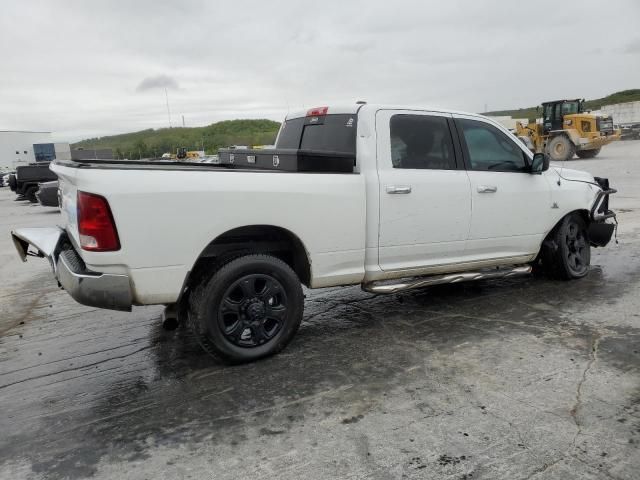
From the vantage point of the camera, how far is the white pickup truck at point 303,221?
3.50 m

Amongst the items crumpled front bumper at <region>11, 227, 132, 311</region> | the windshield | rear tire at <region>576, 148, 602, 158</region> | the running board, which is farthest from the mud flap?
rear tire at <region>576, 148, 602, 158</region>

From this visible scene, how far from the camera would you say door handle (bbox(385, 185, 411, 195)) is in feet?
14.3

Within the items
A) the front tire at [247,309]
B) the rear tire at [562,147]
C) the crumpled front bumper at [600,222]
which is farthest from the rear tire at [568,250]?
the rear tire at [562,147]

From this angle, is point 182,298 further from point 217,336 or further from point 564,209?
point 564,209

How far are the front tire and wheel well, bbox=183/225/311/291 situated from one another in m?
0.12

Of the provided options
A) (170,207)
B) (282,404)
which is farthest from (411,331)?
(170,207)

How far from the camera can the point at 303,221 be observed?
404cm

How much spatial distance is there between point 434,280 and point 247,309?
1755mm

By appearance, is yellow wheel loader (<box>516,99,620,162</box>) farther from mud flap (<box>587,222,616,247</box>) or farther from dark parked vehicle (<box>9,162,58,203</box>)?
dark parked vehicle (<box>9,162,58,203</box>)

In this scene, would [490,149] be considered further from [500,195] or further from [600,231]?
[600,231]

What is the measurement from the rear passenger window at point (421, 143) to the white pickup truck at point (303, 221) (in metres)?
0.01

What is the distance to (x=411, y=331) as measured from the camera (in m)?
4.61

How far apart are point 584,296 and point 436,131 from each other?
234 cm

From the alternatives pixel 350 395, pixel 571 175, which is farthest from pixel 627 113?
pixel 350 395
